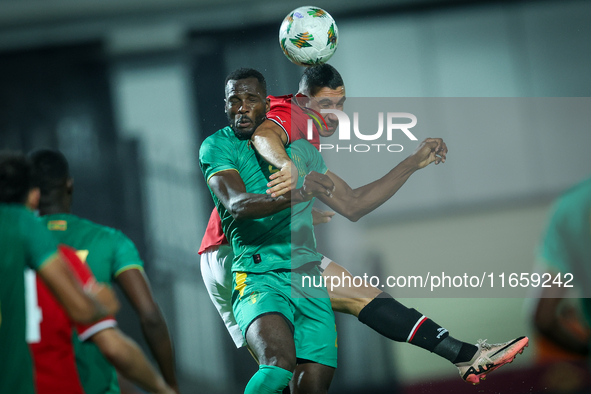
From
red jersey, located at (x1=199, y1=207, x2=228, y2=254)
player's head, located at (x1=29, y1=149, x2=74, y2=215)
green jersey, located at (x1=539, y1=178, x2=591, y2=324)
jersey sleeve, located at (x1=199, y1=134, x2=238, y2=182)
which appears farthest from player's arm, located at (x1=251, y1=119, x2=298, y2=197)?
green jersey, located at (x1=539, y1=178, x2=591, y2=324)

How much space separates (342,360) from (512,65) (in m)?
2.40

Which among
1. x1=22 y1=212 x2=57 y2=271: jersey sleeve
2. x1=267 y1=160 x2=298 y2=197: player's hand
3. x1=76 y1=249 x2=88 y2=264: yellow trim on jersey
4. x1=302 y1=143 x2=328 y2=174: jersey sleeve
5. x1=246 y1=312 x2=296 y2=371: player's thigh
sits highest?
x1=302 y1=143 x2=328 y2=174: jersey sleeve

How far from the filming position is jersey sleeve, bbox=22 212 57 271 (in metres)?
1.64

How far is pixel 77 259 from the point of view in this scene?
6.68ft

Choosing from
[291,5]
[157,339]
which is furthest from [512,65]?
[157,339]

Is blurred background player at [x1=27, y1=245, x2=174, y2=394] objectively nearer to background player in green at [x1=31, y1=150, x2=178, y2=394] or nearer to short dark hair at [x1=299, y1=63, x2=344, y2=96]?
background player in green at [x1=31, y1=150, x2=178, y2=394]

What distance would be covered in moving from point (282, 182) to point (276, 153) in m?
0.21

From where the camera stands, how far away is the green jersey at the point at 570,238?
1.30 meters

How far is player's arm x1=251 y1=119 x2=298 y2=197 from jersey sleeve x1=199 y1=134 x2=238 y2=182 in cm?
15

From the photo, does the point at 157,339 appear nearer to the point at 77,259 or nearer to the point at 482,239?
the point at 77,259

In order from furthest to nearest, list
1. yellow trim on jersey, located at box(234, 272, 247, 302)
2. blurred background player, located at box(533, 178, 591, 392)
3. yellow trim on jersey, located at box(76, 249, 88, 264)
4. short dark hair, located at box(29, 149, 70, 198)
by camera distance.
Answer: yellow trim on jersey, located at box(234, 272, 247, 302) < short dark hair, located at box(29, 149, 70, 198) < yellow trim on jersey, located at box(76, 249, 88, 264) < blurred background player, located at box(533, 178, 591, 392)

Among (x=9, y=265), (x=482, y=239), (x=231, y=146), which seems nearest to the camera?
(x=9, y=265)

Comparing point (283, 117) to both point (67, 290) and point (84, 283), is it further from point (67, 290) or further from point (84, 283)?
point (67, 290)

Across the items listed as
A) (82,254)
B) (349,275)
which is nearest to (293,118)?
(349,275)
